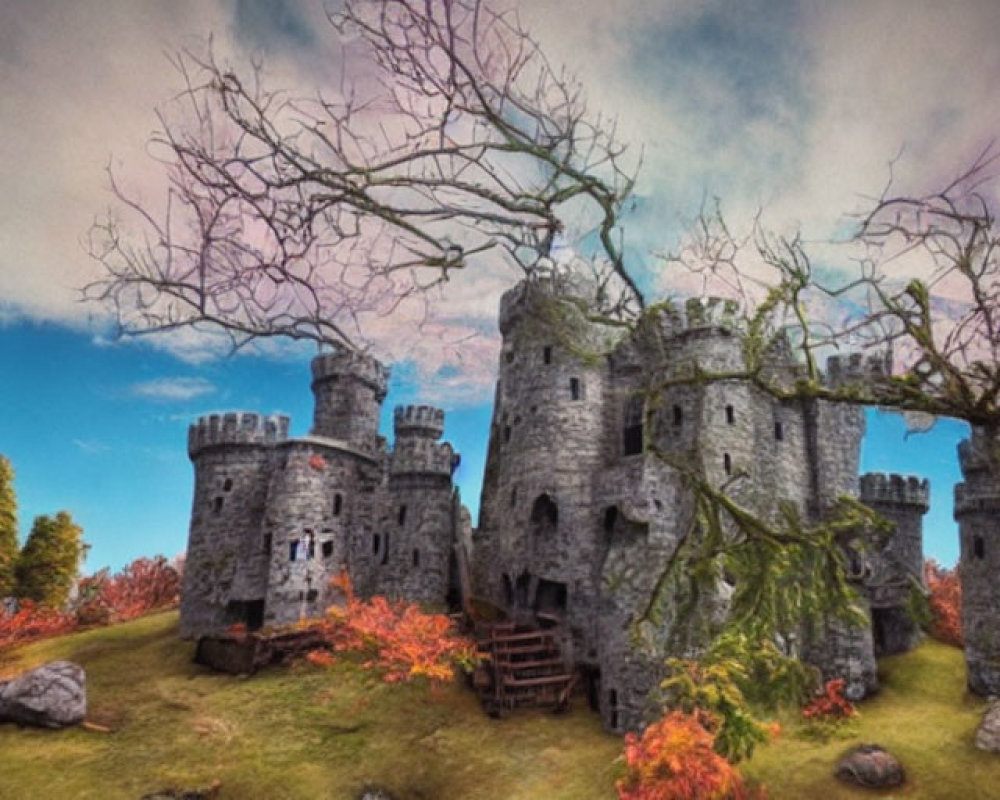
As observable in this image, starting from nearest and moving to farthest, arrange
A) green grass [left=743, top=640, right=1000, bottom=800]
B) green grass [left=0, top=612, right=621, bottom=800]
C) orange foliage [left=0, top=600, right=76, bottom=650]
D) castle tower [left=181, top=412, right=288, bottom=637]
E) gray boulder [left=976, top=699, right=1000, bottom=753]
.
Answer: green grass [left=743, top=640, right=1000, bottom=800]
green grass [left=0, top=612, right=621, bottom=800]
gray boulder [left=976, top=699, right=1000, bottom=753]
orange foliage [left=0, top=600, right=76, bottom=650]
castle tower [left=181, top=412, right=288, bottom=637]

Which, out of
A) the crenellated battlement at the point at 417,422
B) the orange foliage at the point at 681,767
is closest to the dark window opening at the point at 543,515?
the crenellated battlement at the point at 417,422

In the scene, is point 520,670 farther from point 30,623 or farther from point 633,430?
point 30,623

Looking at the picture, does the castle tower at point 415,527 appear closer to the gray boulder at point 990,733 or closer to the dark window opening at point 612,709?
the dark window opening at point 612,709

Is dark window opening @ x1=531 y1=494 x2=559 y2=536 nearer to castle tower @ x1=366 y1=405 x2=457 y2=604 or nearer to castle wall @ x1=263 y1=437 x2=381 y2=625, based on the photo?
castle tower @ x1=366 y1=405 x2=457 y2=604

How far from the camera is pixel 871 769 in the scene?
18266 mm

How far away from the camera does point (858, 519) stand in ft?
32.1

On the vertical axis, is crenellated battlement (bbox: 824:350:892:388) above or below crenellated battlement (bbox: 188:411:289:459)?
above

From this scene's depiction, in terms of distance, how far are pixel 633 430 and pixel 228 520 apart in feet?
61.2

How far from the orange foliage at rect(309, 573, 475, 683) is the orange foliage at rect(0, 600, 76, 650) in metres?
13.6

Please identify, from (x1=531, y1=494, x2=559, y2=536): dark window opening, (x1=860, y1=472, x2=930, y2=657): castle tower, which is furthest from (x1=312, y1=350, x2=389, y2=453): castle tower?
(x1=860, y1=472, x2=930, y2=657): castle tower

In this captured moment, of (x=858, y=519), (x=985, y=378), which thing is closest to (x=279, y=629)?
(x=858, y=519)

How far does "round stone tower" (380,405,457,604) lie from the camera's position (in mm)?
32031

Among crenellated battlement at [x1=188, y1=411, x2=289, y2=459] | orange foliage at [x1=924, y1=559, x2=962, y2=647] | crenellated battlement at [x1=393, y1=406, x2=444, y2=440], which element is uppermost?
crenellated battlement at [x1=393, y1=406, x2=444, y2=440]

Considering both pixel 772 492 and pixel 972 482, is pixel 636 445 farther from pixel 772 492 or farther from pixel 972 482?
pixel 972 482
